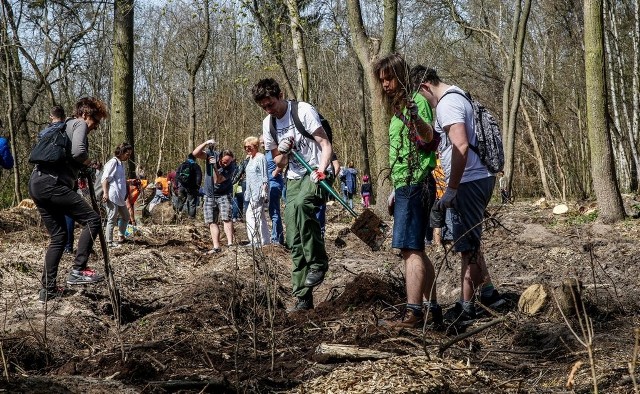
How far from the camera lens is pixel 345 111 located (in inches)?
1486

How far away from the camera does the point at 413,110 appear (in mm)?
4871

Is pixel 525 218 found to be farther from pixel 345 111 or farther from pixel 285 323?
pixel 345 111

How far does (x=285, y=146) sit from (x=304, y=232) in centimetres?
73

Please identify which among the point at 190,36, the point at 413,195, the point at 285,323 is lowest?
the point at 285,323

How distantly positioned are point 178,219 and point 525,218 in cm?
757

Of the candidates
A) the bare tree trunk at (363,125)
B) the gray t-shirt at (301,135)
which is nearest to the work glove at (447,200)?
the gray t-shirt at (301,135)

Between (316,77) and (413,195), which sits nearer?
(413,195)

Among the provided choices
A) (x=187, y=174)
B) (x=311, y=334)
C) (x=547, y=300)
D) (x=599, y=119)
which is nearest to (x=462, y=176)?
(x=547, y=300)

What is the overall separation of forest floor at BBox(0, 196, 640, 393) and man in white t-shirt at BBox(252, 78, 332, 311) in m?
0.32

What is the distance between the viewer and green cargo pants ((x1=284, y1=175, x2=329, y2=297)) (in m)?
6.23

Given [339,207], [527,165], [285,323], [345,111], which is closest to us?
[285,323]

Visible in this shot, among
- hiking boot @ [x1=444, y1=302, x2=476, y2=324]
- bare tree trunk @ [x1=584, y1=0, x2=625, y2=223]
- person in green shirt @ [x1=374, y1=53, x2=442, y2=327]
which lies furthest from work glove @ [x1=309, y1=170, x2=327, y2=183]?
bare tree trunk @ [x1=584, y1=0, x2=625, y2=223]

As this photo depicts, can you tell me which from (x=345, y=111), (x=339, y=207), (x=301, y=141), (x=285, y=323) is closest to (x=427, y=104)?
(x=301, y=141)

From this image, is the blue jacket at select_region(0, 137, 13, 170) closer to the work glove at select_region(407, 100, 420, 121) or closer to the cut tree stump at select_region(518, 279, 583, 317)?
the work glove at select_region(407, 100, 420, 121)
